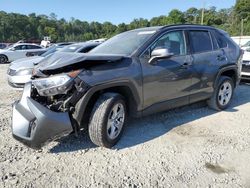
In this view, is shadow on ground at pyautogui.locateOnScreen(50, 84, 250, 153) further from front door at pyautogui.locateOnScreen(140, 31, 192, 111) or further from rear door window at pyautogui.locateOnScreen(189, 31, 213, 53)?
rear door window at pyautogui.locateOnScreen(189, 31, 213, 53)

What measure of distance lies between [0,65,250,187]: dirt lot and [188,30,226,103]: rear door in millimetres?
669

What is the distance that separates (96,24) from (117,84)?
337 feet

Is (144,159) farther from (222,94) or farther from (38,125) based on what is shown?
(222,94)

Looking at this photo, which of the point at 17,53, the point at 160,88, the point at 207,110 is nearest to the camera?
the point at 160,88

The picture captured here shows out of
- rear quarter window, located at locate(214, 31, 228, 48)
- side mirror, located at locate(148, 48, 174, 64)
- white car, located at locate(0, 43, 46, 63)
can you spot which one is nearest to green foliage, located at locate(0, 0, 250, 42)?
white car, located at locate(0, 43, 46, 63)

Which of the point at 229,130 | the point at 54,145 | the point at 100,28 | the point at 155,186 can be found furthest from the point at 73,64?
the point at 100,28

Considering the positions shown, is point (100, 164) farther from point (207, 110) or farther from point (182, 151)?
point (207, 110)

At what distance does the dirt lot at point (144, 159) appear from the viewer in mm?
3275

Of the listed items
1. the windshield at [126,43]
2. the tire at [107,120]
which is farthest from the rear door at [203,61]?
the tire at [107,120]

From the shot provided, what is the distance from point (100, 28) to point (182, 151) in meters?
99.8

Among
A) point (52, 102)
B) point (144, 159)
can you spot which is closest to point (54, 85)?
point (52, 102)

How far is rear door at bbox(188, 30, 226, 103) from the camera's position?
527 centimetres

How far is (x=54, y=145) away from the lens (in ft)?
13.5

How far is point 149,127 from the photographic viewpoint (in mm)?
4949
